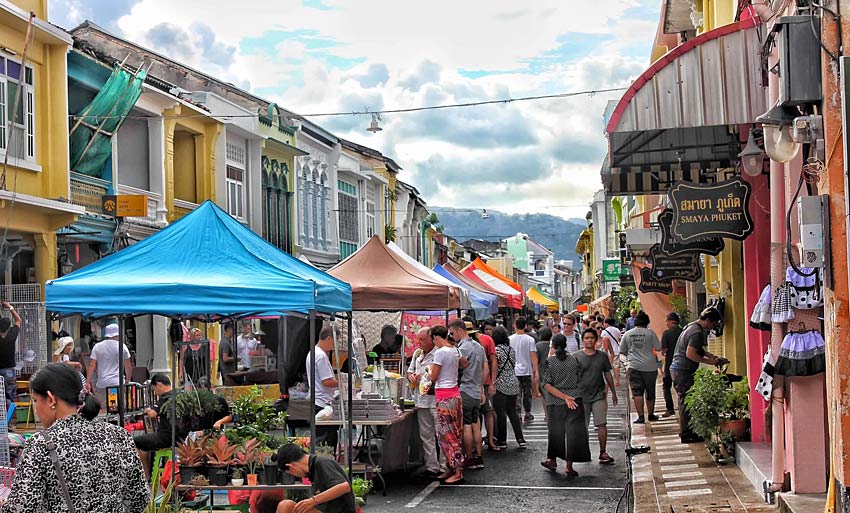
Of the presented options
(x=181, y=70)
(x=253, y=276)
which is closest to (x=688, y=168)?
(x=253, y=276)

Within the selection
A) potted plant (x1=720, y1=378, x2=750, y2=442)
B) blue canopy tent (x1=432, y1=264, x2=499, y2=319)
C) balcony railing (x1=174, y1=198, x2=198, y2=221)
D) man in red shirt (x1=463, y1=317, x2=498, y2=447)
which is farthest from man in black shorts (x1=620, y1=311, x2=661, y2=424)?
balcony railing (x1=174, y1=198, x2=198, y2=221)

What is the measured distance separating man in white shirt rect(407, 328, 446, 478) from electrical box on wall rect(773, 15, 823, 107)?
22.0ft

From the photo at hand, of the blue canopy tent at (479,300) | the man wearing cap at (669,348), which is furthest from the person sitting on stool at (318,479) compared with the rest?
the blue canopy tent at (479,300)

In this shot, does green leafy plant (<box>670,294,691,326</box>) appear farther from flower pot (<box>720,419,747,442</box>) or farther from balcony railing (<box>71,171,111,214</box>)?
balcony railing (<box>71,171,111,214</box>)

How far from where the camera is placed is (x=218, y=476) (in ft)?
30.4

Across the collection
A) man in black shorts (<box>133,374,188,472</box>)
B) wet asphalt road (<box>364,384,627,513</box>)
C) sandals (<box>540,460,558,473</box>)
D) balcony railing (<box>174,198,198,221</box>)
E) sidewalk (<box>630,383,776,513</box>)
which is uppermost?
balcony railing (<box>174,198,198,221</box>)

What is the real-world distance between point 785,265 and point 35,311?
12288 mm

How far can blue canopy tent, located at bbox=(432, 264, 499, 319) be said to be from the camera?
2333 centimetres

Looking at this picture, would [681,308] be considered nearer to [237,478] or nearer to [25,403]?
[25,403]

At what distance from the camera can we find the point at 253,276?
31.2 ft

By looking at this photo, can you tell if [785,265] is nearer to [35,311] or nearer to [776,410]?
[776,410]

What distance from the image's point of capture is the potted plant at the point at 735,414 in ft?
39.6

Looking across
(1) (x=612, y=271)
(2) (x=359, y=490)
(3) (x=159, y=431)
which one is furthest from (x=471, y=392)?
(1) (x=612, y=271)

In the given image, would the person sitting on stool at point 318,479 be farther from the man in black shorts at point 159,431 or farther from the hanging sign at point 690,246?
the hanging sign at point 690,246
